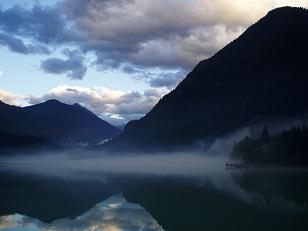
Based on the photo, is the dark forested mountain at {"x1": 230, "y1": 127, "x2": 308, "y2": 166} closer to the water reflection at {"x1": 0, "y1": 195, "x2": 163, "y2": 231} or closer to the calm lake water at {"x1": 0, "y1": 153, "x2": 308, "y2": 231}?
the calm lake water at {"x1": 0, "y1": 153, "x2": 308, "y2": 231}

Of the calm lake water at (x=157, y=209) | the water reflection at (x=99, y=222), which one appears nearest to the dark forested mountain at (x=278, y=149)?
the calm lake water at (x=157, y=209)

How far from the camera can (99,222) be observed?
37531 mm

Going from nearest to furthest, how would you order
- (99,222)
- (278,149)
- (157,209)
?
(99,222), (157,209), (278,149)

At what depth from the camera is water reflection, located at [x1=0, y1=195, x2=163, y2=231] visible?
35312 mm

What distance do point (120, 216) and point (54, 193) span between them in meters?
22.3

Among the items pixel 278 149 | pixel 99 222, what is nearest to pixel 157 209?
pixel 99 222

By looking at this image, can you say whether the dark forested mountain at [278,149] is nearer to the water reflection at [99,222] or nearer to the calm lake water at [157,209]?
the calm lake water at [157,209]

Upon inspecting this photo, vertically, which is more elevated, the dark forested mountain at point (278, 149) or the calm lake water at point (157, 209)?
the dark forested mountain at point (278, 149)

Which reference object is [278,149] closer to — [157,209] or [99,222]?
[157,209]

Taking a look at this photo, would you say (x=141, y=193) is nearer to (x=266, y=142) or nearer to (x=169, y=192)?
(x=169, y=192)

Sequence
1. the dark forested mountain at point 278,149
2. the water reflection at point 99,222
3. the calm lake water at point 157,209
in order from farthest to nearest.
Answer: the dark forested mountain at point 278,149, the calm lake water at point 157,209, the water reflection at point 99,222

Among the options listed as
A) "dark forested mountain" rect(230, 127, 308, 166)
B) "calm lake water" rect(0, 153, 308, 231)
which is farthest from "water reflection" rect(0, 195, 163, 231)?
"dark forested mountain" rect(230, 127, 308, 166)

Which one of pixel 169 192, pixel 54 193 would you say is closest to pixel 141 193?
pixel 169 192

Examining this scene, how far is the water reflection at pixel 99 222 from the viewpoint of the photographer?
3531 centimetres
